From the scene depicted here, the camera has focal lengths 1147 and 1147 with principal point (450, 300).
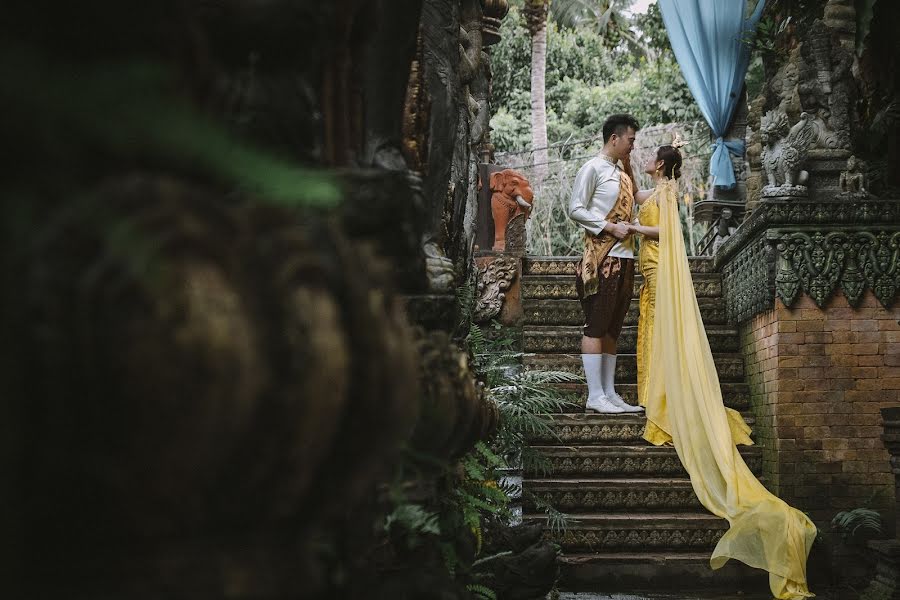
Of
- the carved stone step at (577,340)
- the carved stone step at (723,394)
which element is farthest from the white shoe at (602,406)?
the carved stone step at (577,340)

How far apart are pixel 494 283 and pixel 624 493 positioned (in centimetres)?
263

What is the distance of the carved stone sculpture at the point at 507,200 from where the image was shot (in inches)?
421

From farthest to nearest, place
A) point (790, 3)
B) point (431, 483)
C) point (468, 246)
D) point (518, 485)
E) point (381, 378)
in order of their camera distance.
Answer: point (790, 3)
point (518, 485)
point (468, 246)
point (431, 483)
point (381, 378)

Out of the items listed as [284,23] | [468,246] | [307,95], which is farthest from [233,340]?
[468,246]

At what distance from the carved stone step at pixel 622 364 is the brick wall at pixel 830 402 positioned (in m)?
0.87

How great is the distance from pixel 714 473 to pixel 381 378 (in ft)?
21.4

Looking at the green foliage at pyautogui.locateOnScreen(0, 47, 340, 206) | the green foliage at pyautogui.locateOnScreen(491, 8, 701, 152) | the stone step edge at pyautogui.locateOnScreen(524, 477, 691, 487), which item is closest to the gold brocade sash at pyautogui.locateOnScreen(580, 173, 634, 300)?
the stone step edge at pyautogui.locateOnScreen(524, 477, 691, 487)

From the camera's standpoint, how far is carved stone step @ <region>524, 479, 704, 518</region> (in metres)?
7.52

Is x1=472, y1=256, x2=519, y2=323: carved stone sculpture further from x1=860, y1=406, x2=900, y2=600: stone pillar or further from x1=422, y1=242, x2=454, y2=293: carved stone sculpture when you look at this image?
x1=422, y1=242, x2=454, y2=293: carved stone sculpture

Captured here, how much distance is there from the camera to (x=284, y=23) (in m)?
1.40

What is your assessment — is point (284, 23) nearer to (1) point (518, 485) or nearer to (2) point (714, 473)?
(1) point (518, 485)

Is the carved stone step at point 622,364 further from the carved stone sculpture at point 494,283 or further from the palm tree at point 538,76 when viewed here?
the palm tree at point 538,76

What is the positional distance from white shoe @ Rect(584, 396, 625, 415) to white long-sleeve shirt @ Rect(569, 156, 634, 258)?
1.06 m

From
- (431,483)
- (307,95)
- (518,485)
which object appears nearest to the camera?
(307,95)
